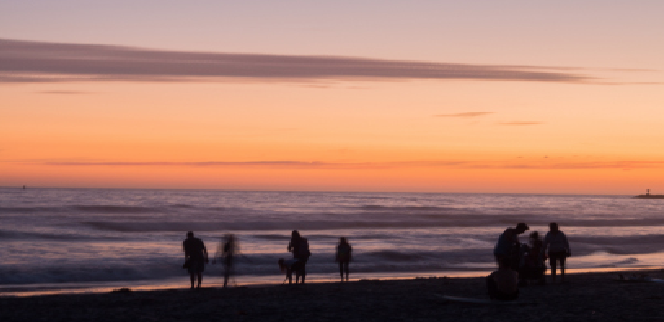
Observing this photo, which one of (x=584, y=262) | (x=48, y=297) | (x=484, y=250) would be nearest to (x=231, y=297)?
(x=48, y=297)

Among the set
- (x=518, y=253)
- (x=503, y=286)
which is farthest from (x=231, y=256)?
(x=503, y=286)

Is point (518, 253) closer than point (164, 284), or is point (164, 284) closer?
point (518, 253)

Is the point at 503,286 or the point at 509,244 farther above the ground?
the point at 509,244

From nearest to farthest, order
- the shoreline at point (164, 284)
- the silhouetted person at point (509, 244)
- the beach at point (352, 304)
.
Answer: the beach at point (352, 304) < the silhouetted person at point (509, 244) < the shoreline at point (164, 284)

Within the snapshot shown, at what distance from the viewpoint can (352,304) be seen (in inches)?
555

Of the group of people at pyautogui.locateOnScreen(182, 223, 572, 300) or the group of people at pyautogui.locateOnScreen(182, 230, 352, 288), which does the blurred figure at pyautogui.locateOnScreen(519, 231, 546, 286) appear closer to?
the group of people at pyautogui.locateOnScreen(182, 223, 572, 300)

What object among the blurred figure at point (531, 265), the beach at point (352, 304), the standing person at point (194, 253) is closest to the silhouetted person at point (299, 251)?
the beach at point (352, 304)

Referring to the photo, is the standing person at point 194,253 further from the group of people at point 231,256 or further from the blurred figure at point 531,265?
the blurred figure at point 531,265

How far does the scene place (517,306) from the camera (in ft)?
43.5

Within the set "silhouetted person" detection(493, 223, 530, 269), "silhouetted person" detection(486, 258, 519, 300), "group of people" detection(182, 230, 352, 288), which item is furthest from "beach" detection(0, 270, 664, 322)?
"group of people" detection(182, 230, 352, 288)

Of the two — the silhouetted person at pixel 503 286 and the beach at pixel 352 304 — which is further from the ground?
the silhouetted person at pixel 503 286

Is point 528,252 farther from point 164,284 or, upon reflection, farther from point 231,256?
point 164,284

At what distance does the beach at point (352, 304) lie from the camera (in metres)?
12.2

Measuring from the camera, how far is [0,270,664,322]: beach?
480 inches
